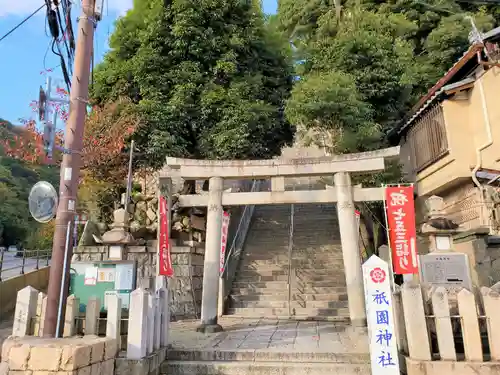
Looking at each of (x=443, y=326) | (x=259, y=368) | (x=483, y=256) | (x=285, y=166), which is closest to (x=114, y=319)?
(x=259, y=368)

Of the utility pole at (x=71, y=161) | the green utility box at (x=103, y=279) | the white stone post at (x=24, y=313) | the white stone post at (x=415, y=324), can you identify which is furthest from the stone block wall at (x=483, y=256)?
the white stone post at (x=24, y=313)

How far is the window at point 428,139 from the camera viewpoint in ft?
42.1

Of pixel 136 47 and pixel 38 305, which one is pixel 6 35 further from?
pixel 136 47

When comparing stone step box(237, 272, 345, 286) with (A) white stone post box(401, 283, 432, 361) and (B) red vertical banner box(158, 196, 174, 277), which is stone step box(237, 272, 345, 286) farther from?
(A) white stone post box(401, 283, 432, 361)

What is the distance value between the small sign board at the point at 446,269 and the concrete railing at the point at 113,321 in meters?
5.36

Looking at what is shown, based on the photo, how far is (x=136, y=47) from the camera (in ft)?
51.0

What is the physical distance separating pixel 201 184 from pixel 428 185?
8937 mm

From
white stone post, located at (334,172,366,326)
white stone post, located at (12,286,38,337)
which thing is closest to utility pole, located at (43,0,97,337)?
white stone post, located at (12,286,38,337)

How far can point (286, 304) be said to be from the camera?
11.8 meters

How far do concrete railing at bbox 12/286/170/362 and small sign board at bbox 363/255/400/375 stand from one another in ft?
12.0

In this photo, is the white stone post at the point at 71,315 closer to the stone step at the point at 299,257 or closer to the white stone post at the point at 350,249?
the white stone post at the point at 350,249

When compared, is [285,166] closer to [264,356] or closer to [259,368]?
[264,356]

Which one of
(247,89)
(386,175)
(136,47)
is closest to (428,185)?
(386,175)

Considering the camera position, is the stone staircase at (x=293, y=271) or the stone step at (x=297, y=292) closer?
the stone staircase at (x=293, y=271)
